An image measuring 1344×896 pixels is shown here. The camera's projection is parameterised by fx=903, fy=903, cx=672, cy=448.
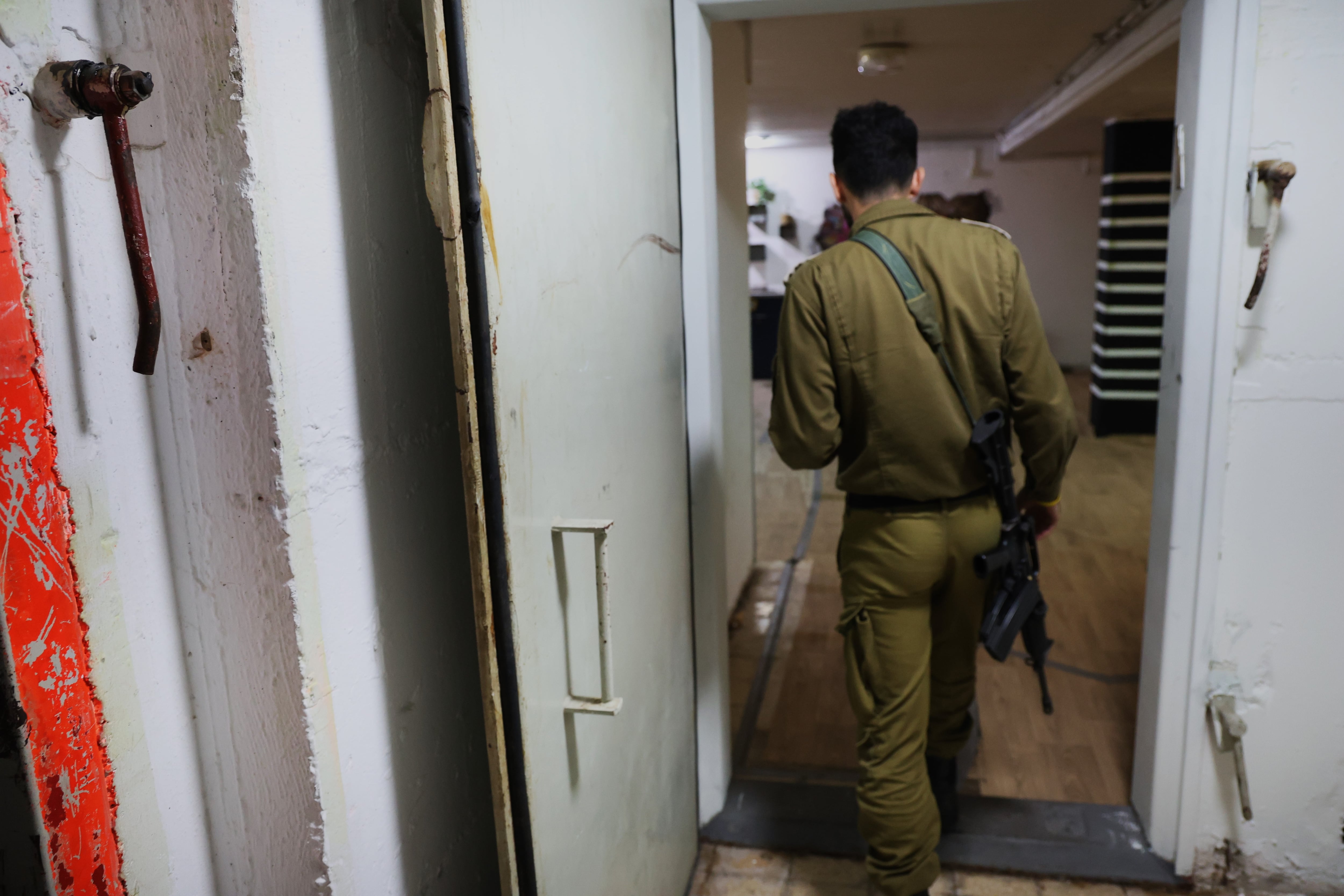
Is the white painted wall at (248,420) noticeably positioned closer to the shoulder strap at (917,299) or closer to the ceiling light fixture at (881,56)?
the shoulder strap at (917,299)

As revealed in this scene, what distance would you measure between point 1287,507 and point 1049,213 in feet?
26.6

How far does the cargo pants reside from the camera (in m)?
1.73

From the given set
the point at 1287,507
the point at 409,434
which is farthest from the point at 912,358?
the point at 409,434

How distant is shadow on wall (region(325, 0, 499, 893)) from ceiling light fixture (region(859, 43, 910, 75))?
369 cm

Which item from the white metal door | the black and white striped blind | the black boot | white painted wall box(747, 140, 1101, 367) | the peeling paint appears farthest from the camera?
→ white painted wall box(747, 140, 1101, 367)

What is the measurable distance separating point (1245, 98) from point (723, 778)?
1772 millimetres

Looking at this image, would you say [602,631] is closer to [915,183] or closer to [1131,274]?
[915,183]

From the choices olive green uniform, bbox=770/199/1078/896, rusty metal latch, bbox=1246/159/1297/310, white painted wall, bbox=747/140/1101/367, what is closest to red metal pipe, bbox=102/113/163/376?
olive green uniform, bbox=770/199/1078/896

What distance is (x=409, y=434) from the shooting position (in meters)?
0.99

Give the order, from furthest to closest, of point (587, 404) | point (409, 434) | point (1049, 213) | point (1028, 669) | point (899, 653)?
point (1049, 213)
point (1028, 669)
point (899, 653)
point (587, 404)
point (409, 434)

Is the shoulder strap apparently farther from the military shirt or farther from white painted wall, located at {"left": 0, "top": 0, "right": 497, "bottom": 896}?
white painted wall, located at {"left": 0, "top": 0, "right": 497, "bottom": 896}

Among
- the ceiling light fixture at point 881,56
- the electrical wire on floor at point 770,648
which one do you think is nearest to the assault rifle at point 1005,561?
the electrical wire on floor at point 770,648

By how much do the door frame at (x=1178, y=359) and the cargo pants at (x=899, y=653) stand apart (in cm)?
37

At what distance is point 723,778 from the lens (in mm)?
2168
